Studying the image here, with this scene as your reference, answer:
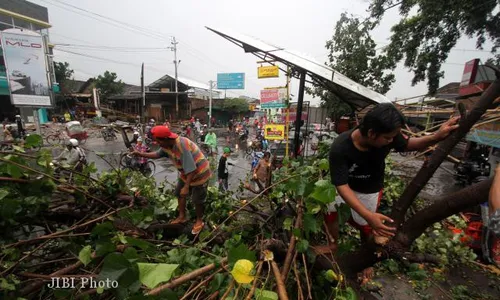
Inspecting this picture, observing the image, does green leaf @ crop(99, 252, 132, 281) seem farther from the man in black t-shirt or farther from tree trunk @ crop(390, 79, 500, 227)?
tree trunk @ crop(390, 79, 500, 227)

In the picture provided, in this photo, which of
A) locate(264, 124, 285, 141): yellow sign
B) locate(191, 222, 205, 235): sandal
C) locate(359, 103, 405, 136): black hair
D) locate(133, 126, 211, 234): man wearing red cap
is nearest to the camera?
locate(359, 103, 405, 136): black hair

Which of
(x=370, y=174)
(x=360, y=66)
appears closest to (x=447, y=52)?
(x=360, y=66)

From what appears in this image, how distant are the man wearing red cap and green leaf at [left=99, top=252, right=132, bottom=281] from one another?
73.6 inches

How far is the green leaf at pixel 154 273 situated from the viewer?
95 centimetres

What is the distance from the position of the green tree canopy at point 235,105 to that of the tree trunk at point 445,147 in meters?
35.6

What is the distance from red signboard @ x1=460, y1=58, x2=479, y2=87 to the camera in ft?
A: 21.4

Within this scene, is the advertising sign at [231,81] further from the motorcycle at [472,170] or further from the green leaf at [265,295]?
the green leaf at [265,295]

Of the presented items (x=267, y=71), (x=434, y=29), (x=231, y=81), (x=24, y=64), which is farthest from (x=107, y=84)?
(x=434, y=29)

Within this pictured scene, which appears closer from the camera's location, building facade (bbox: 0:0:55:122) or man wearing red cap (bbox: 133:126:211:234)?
man wearing red cap (bbox: 133:126:211:234)

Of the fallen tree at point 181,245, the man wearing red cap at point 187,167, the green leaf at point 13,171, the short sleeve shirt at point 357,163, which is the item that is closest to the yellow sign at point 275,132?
the man wearing red cap at point 187,167

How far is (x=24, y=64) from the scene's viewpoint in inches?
295

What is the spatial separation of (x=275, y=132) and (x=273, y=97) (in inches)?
51.1

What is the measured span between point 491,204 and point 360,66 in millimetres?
13530

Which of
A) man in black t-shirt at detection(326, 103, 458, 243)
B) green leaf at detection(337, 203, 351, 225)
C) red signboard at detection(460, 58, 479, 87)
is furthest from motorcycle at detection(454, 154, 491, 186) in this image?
Answer: green leaf at detection(337, 203, 351, 225)
